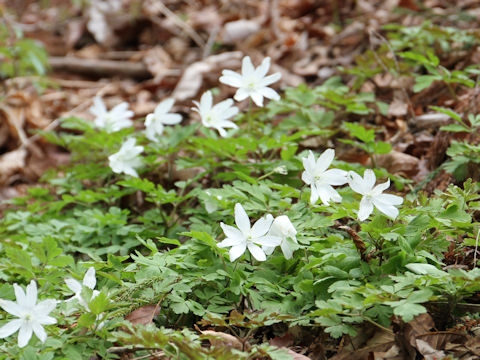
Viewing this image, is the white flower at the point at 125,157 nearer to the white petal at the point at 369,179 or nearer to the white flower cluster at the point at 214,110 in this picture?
the white flower cluster at the point at 214,110

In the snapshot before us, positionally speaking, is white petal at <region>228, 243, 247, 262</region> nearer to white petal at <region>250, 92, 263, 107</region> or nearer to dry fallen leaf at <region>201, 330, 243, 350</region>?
dry fallen leaf at <region>201, 330, 243, 350</region>

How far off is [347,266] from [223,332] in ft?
1.76

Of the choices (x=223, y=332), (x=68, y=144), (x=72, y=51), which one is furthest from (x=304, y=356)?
(x=72, y=51)

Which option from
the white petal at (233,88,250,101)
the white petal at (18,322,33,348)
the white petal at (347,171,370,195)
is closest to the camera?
the white petal at (18,322,33,348)

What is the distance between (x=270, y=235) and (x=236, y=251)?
157 mm

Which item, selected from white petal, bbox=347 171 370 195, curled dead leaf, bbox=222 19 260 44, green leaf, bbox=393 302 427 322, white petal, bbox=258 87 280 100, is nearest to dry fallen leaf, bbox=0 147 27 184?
curled dead leaf, bbox=222 19 260 44

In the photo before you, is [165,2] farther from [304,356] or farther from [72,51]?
[304,356]

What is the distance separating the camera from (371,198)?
176 cm

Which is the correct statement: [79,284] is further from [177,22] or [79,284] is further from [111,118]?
[177,22]

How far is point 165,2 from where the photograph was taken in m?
7.04

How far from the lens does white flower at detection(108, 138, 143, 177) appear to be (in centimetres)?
264

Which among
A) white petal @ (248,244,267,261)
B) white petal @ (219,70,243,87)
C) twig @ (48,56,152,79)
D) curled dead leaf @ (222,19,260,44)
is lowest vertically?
twig @ (48,56,152,79)

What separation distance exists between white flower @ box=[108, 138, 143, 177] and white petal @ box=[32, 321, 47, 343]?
3.95ft

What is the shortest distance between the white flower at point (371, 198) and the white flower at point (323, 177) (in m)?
0.11
